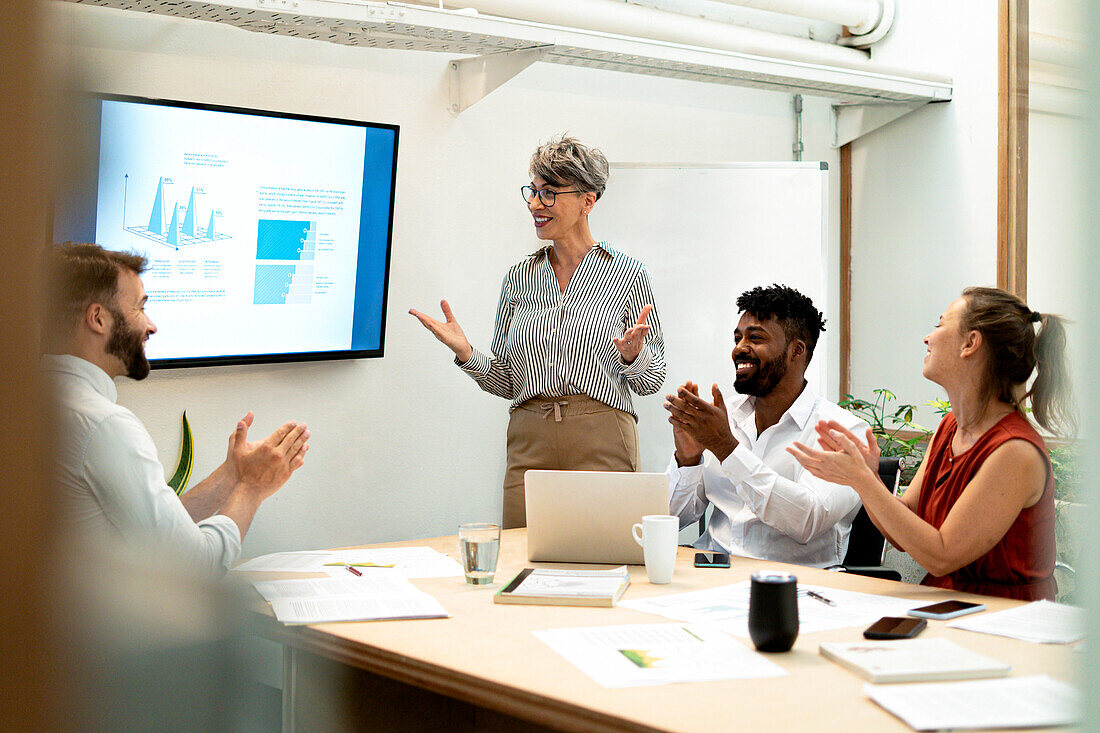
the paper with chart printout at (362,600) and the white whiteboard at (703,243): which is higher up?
the white whiteboard at (703,243)

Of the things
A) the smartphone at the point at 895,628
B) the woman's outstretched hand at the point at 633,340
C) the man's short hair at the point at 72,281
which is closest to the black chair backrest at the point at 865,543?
the woman's outstretched hand at the point at 633,340

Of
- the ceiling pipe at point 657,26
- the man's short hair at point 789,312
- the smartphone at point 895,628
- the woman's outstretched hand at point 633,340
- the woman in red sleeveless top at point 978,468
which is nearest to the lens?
the smartphone at point 895,628

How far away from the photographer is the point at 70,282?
29 centimetres

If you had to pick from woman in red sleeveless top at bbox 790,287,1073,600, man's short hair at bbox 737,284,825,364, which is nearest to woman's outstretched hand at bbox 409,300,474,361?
man's short hair at bbox 737,284,825,364

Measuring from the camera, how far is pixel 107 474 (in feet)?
1.01

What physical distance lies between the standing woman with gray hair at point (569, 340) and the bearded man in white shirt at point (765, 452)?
48 centimetres

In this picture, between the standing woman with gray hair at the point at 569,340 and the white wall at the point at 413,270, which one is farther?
the white wall at the point at 413,270

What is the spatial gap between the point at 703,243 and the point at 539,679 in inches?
113

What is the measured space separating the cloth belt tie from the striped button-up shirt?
0.11 ft

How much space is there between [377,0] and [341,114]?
2.02ft

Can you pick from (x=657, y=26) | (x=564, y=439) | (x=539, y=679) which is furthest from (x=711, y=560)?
(x=657, y=26)

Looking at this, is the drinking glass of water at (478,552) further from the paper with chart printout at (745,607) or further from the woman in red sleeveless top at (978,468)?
the woman in red sleeveless top at (978,468)

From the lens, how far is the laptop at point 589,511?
6.34 feet

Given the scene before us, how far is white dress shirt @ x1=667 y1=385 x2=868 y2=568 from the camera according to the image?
2215 millimetres
